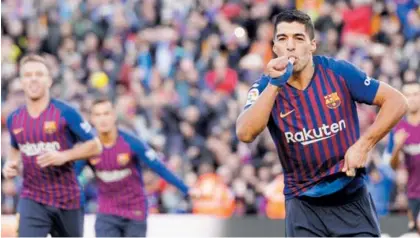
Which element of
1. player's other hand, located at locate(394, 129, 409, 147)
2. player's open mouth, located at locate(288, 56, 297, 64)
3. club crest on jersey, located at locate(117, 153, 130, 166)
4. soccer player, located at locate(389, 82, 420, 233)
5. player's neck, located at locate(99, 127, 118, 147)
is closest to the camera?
player's open mouth, located at locate(288, 56, 297, 64)

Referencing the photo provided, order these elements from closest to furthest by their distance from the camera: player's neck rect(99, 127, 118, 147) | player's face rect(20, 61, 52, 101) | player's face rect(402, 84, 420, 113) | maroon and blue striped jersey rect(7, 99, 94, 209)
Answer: player's face rect(20, 61, 52, 101) → maroon and blue striped jersey rect(7, 99, 94, 209) → player's neck rect(99, 127, 118, 147) → player's face rect(402, 84, 420, 113)

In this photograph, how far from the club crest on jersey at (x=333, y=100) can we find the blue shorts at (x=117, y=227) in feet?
14.5

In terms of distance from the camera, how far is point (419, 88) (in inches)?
498

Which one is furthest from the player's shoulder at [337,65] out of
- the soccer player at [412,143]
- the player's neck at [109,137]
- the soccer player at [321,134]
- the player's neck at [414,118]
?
Answer: the player's neck at [414,118]

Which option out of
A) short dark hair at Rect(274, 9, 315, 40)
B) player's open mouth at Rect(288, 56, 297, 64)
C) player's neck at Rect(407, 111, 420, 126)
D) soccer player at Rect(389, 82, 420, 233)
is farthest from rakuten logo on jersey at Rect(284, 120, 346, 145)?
player's neck at Rect(407, 111, 420, 126)

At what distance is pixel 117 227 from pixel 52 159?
6.43 ft

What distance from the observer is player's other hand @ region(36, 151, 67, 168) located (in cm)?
913

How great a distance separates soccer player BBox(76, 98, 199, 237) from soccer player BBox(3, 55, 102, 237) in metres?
1.04

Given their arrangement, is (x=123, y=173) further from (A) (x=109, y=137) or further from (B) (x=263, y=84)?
(B) (x=263, y=84)

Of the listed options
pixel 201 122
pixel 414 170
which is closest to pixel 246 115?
pixel 414 170

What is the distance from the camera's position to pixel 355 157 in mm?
6504

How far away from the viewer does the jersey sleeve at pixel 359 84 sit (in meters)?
6.78

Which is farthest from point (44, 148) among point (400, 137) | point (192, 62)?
point (192, 62)

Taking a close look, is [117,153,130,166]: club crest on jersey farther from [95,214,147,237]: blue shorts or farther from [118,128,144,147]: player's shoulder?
[95,214,147,237]: blue shorts
